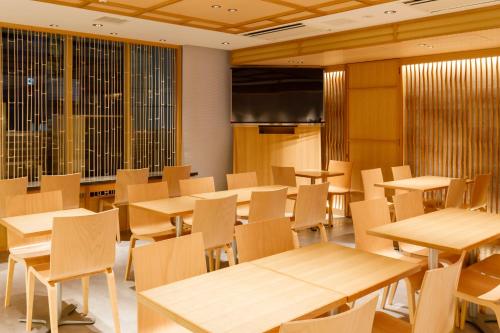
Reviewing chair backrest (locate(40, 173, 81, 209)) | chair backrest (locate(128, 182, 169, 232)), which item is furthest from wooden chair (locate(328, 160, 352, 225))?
chair backrest (locate(40, 173, 81, 209))

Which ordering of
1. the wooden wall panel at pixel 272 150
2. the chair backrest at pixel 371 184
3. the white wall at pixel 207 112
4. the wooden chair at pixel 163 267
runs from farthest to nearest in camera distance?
the wooden wall panel at pixel 272 150 → the white wall at pixel 207 112 → the chair backrest at pixel 371 184 → the wooden chair at pixel 163 267

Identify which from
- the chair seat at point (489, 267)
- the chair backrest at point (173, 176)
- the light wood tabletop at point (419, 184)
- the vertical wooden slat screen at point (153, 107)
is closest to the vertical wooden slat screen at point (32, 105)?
the vertical wooden slat screen at point (153, 107)

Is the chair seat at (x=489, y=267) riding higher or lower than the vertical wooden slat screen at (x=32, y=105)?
lower

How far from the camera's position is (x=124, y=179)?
6.62 metres

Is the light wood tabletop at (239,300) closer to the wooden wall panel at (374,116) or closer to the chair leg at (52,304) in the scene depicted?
the chair leg at (52,304)

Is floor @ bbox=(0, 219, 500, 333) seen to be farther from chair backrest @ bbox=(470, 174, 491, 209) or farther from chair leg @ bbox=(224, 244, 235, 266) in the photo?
chair backrest @ bbox=(470, 174, 491, 209)

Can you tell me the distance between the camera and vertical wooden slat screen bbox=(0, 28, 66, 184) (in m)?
6.38

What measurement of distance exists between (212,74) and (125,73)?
5.23 ft

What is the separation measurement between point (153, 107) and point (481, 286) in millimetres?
5752

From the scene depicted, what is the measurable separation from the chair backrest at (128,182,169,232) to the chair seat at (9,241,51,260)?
906mm

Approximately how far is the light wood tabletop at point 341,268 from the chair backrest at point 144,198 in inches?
96.8

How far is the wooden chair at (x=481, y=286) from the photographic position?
10.1ft

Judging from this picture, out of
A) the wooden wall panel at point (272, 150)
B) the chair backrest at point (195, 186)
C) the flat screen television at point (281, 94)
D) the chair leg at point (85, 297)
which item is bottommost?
the chair leg at point (85, 297)

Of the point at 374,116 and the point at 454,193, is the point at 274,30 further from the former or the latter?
the point at 454,193
